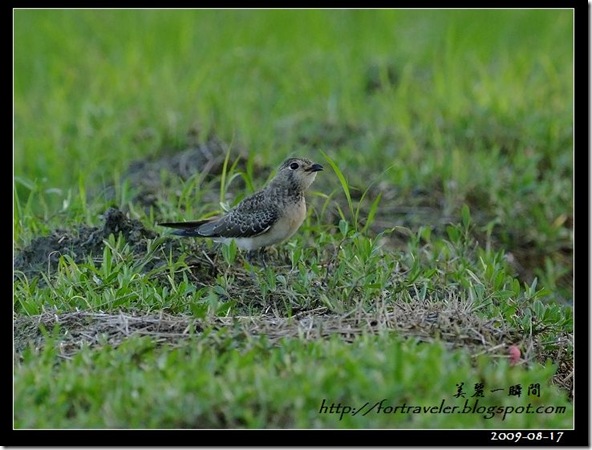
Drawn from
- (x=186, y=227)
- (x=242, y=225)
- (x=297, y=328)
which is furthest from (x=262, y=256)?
(x=297, y=328)

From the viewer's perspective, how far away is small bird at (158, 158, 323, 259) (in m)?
6.82

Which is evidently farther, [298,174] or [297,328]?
[298,174]

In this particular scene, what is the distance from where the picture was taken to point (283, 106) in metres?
10.7

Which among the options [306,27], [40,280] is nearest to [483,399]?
[40,280]

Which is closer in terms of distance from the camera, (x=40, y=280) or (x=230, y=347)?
(x=230, y=347)

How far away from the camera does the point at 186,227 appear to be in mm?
6855

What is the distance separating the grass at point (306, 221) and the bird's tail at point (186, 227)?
0.12 m

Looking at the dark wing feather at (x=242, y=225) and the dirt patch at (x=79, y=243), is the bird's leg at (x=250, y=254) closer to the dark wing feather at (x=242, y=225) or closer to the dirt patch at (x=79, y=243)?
the dark wing feather at (x=242, y=225)

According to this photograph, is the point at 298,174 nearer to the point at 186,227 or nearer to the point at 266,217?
the point at 266,217

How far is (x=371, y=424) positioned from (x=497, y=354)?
3.46 ft

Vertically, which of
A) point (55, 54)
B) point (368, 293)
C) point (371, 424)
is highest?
point (55, 54)

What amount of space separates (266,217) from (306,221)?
2.48ft

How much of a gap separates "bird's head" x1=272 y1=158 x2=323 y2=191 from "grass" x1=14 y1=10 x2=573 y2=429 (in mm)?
327

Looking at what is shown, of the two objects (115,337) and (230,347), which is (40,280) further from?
(230,347)
